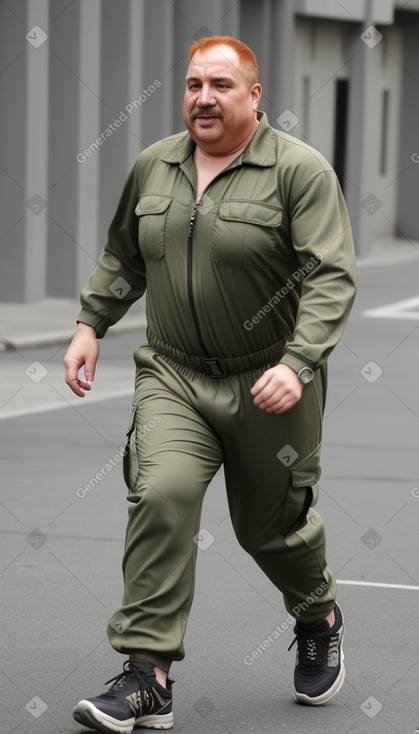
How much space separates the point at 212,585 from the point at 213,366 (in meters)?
2.09

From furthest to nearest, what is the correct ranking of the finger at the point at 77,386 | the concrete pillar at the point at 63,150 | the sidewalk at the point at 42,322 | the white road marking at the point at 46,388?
the concrete pillar at the point at 63,150, the sidewalk at the point at 42,322, the white road marking at the point at 46,388, the finger at the point at 77,386

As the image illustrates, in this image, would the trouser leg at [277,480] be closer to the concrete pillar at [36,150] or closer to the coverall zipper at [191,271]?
the coverall zipper at [191,271]

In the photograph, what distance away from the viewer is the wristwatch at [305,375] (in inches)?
173

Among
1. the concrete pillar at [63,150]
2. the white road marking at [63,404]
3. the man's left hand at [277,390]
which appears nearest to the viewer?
the man's left hand at [277,390]

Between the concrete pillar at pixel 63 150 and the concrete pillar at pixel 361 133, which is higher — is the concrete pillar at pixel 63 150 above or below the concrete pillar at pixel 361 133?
above

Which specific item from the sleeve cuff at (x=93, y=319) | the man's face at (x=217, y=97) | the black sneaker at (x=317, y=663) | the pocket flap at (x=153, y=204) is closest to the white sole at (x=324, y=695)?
the black sneaker at (x=317, y=663)

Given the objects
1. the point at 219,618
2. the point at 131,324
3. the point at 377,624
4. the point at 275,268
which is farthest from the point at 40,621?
the point at 131,324

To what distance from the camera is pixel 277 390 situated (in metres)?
4.32

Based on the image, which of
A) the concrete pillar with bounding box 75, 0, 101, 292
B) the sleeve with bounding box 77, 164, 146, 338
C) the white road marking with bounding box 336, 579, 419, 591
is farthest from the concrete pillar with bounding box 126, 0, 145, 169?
the sleeve with bounding box 77, 164, 146, 338

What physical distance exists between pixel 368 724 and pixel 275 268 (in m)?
1.40

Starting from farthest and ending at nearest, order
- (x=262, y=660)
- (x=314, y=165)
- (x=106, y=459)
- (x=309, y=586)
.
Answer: (x=106, y=459), (x=262, y=660), (x=309, y=586), (x=314, y=165)

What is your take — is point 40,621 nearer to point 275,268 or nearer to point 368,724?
point 368,724

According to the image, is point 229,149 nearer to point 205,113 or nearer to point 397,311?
point 205,113

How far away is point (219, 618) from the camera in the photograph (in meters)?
6.02
